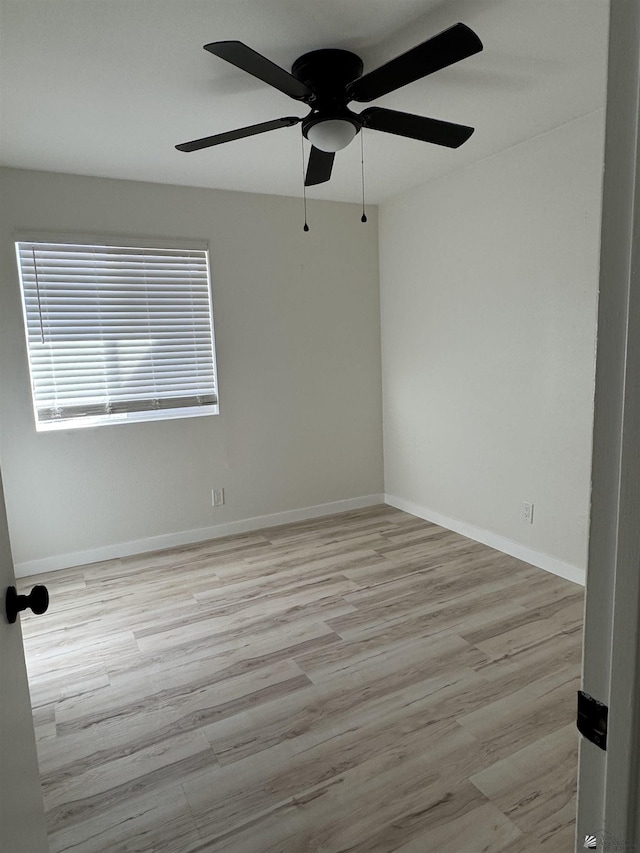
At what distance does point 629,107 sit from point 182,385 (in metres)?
3.62

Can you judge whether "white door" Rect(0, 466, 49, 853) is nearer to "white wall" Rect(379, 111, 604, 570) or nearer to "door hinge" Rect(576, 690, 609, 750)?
"door hinge" Rect(576, 690, 609, 750)

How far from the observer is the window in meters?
3.36

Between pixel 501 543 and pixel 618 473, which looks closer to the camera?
pixel 618 473

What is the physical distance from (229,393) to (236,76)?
2214mm

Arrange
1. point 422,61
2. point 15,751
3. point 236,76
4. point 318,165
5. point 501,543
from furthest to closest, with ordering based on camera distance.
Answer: point 501,543 → point 318,165 → point 236,76 → point 422,61 → point 15,751

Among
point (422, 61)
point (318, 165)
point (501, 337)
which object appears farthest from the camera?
point (501, 337)

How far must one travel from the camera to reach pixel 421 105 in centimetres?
261

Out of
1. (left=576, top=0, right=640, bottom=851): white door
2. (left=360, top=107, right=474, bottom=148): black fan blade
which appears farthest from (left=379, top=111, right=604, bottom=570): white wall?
(left=576, top=0, right=640, bottom=851): white door

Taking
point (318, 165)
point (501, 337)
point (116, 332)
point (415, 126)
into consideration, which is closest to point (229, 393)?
point (116, 332)

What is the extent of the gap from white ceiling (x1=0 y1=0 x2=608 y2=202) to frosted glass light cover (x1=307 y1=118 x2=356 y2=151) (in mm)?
299

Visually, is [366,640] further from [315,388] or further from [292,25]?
[292,25]

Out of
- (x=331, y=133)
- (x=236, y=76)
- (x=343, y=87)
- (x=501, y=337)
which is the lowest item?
(x=501, y=337)

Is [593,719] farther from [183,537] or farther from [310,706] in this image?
[183,537]

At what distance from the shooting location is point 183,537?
394cm
